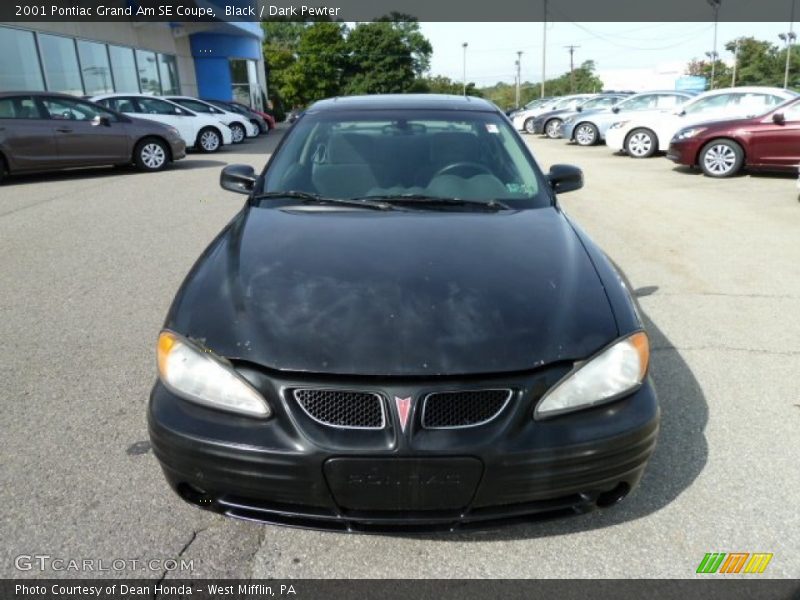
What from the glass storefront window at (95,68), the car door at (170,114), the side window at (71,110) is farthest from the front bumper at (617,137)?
the glass storefront window at (95,68)

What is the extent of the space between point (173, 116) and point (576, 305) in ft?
50.3

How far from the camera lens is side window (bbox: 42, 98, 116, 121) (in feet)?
35.2

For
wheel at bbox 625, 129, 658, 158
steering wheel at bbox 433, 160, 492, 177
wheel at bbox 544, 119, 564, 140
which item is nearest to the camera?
steering wheel at bbox 433, 160, 492, 177

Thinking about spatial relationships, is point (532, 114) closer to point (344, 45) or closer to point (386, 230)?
point (386, 230)

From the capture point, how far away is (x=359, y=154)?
11.4 ft

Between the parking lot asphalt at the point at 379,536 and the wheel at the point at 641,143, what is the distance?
8517mm

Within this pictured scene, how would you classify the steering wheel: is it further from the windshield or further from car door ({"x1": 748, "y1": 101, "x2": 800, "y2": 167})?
car door ({"x1": 748, "y1": 101, "x2": 800, "y2": 167})

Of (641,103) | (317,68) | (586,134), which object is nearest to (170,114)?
(586,134)

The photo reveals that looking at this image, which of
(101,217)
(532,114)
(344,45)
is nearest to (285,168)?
(101,217)

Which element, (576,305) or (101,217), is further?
(101,217)

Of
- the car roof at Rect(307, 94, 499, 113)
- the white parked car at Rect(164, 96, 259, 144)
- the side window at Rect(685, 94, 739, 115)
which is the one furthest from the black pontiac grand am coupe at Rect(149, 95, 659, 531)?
the white parked car at Rect(164, 96, 259, 144)

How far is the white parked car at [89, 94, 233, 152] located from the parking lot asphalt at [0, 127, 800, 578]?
28.5ft

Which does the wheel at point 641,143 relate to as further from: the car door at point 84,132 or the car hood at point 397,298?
the car hood at point 397,298

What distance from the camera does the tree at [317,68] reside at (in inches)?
2266
